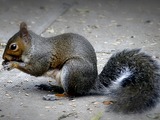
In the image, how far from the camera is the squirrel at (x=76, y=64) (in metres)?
4.93

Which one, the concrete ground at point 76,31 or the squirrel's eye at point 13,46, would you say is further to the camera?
the squirrel's eye at point 13,46

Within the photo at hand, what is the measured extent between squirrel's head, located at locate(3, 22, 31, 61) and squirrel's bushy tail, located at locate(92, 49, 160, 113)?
2.54ft

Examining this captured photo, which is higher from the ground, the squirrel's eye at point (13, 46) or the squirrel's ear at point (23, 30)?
the squirrel's ear at point (23, 30)

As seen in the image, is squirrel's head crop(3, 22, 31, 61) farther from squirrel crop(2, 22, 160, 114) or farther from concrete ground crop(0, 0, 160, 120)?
concrete ground crop(0, 0, 160, 120)

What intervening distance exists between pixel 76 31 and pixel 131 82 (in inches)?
93.4

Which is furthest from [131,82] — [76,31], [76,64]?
[76,31]

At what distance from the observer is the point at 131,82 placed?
498cm

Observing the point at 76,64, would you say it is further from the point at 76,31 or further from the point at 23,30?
the point at 76,31

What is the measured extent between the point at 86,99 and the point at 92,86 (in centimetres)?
14

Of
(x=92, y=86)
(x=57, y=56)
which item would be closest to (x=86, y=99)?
(x=92, y=86)

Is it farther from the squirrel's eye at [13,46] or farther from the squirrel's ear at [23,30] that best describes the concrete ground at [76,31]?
the squirrel's ear at [23,30]

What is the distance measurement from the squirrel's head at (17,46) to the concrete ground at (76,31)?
0.36 m

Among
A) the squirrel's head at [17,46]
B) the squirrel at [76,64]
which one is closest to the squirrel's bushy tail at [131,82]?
the squirrel at [76,64]

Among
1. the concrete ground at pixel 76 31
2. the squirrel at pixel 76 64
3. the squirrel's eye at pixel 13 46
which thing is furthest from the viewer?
the squirrel's eye at pixel 13 46
